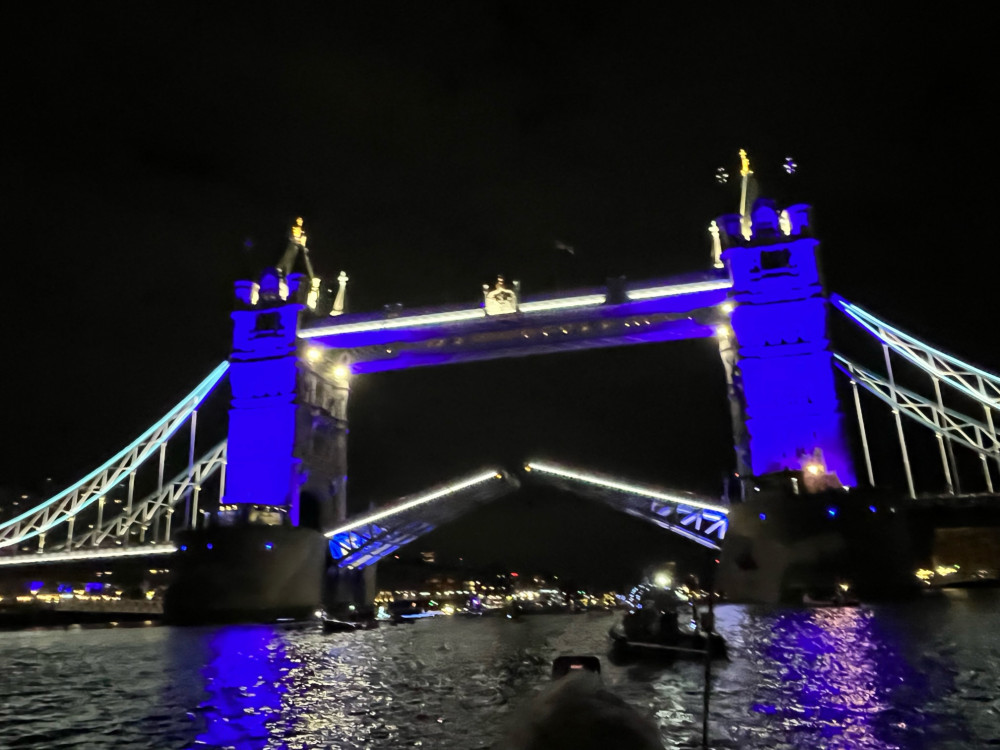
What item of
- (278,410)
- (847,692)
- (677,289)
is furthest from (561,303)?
(847,692)

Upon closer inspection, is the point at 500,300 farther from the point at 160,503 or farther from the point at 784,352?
the point at 160,503

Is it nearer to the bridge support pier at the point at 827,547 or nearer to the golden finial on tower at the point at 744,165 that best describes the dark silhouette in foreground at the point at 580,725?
the bridge support pier at the point at 827,547

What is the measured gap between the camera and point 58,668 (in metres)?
17.8

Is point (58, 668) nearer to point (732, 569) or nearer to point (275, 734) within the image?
point (275, 734)

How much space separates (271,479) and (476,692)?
28.7 m

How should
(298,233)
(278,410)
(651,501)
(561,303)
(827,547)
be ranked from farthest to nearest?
(298,233), (278,410), (651,501), (561,303), (827,547)

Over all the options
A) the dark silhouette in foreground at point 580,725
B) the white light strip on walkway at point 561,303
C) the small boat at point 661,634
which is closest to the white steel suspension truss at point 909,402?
the white light strip on walkway at point 561,303

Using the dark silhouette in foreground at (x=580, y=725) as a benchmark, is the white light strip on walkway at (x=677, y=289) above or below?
above

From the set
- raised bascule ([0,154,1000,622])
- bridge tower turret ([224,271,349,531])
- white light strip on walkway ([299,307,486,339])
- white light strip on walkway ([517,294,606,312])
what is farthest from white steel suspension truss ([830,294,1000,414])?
bridge tower turret ([224,271,349,531])

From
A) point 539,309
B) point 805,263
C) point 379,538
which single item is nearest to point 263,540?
point 379,538

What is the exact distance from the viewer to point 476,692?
495 inches

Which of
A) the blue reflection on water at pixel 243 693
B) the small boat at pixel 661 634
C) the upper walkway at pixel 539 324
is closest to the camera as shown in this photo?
the blue reflection on water at pixel 243 693

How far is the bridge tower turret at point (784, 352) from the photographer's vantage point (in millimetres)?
33719

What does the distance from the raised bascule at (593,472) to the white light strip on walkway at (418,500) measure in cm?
10
